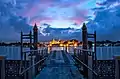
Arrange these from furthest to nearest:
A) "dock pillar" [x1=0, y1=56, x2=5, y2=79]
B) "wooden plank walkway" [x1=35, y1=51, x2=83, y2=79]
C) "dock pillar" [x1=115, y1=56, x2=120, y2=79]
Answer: "wooden plank walkway" [x1=35, y1=51, x2=83, y2=79] → "dock pillar" [x1=0, y1=56, x2=5, y2=79] → "dock pillar" [x1=115, y1=56, x2=120, y2=79]

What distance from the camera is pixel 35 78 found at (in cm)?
1312

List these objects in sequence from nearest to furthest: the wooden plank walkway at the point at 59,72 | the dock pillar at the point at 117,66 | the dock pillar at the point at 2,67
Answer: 1. the dock pillar at the point at 117,66
2. the dock pillar at the point at 2,67
3. the wooden plank walkway at the point at 59,72

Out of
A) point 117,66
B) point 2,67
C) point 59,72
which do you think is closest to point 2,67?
point 2,67

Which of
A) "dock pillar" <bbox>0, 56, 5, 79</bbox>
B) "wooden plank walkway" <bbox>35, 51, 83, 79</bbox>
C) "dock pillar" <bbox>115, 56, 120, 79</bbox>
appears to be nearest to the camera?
"dock pillar" <bbox>115, 56, 120, 79</bbox>

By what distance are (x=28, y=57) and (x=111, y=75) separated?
3626 mm

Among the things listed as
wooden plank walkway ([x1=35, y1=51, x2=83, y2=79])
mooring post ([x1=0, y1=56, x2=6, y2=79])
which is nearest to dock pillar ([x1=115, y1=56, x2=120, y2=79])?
wooden plank walkway ([x1=35, y1=51, x2=83, y2=79])

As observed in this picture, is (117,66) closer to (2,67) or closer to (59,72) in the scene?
(2,67)

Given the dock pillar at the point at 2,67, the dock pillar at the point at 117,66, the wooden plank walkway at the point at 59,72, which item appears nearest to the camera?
the dock pillar at the point at 117,66

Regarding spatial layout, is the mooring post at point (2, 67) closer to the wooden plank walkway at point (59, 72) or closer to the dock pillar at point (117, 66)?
the wooden plank walkway at point (59, 72)

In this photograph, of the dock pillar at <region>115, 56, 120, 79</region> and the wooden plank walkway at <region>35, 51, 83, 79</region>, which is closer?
the dock pillar at <region>115, 56, 120, 79</region>

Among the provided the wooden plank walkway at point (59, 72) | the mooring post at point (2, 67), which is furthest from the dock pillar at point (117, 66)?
the mooring post at point (2, 67)

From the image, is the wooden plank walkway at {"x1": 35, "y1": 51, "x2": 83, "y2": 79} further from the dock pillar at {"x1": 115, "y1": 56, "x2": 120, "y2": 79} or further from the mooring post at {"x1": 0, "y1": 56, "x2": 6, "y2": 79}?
the dock pillar at {"x1": 115, "y1": 56, "x2": 120, "y2": 79}

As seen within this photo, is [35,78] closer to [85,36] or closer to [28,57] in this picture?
[28,57]

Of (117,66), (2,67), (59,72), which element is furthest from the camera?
(59,72)
